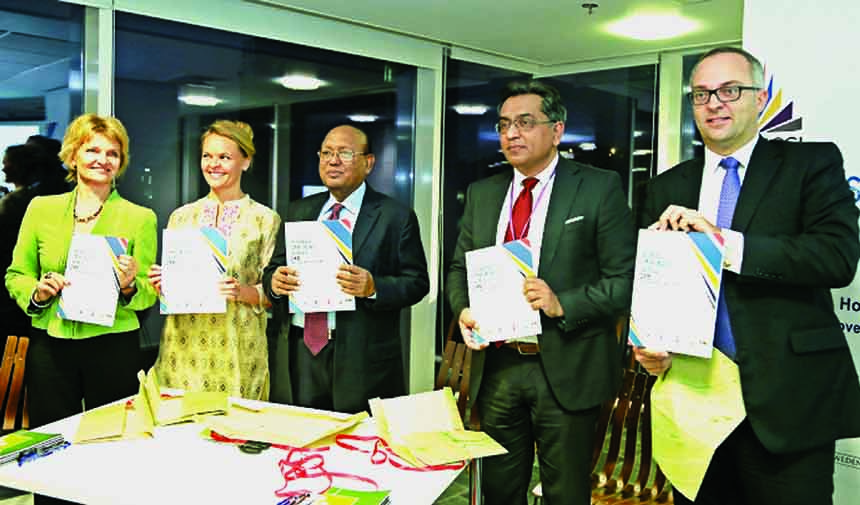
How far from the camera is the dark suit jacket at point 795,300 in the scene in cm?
194

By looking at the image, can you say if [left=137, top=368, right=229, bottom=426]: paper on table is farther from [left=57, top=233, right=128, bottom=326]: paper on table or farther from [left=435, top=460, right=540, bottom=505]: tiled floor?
[left=435, top=460, right=540, bottom=505]: tiled floor

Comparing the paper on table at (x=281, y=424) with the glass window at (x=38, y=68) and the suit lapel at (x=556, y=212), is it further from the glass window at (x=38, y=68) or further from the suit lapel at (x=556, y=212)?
the glass window at (x=38, y=68)

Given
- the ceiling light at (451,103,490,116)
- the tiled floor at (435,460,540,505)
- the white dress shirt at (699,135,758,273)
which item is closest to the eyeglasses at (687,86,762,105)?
the white dress shirt at (699,135,758,273)

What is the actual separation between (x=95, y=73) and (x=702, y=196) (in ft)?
10.00

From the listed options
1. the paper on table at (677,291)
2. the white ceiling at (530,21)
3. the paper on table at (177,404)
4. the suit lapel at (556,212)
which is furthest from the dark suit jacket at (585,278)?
the white ceiling at (530,21)

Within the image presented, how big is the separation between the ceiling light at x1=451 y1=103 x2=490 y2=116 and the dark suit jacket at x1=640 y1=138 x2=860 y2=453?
3702mm

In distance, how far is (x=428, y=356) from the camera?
5.51 meters

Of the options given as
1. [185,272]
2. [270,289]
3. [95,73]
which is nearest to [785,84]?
[270,289]

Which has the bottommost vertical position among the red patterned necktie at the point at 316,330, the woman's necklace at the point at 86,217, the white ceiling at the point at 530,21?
the red patterned necktie at the point at 316,330

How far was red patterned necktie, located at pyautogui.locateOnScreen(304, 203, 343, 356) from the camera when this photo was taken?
9.97 ft

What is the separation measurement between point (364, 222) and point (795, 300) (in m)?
1.68

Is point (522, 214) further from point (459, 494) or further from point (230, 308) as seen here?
point (459, 494)

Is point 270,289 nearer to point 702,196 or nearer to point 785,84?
point 702,196

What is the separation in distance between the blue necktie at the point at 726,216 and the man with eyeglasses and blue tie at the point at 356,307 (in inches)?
52.2
